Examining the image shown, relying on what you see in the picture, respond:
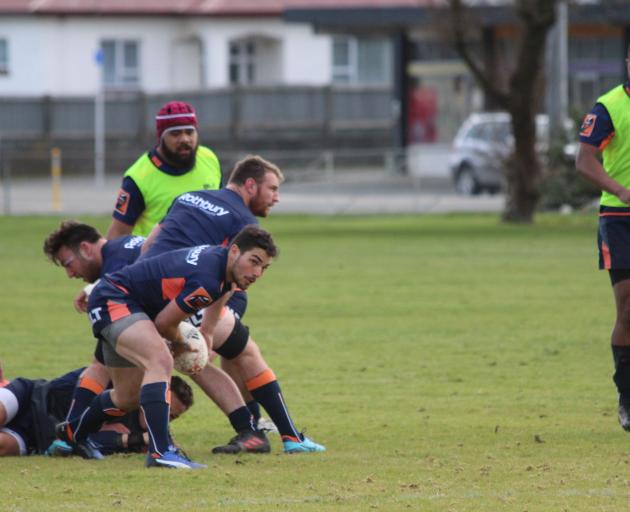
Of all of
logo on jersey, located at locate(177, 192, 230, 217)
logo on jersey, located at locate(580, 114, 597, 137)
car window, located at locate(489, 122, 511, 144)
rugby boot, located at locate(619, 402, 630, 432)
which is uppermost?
logo on jersey, located at locate(580, 114, 597, 137)

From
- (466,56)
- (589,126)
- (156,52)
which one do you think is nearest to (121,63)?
(156,52)

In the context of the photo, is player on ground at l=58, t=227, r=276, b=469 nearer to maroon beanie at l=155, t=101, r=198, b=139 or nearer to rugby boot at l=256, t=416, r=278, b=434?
rugby boot at l=256, t=416, r=278, b=434

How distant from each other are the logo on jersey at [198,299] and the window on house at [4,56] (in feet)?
156

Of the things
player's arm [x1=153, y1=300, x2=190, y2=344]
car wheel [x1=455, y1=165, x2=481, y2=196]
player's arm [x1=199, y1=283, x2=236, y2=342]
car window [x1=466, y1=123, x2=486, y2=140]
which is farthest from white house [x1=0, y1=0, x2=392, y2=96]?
player's arm [x1=153, y1=300, x2=190, y2=344]

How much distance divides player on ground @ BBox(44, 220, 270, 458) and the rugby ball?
2.32ft

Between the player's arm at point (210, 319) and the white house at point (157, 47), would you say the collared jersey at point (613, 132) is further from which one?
the white house at point (157, 47)

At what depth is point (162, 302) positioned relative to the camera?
8.04 metres

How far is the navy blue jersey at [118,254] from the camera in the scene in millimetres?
8844

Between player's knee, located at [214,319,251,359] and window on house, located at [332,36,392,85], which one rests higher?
window on house, located at [332,36,392,85]

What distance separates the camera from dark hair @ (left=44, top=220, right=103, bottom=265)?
28.9 ft

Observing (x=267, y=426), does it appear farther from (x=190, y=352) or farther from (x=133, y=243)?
(x=190, y=352)

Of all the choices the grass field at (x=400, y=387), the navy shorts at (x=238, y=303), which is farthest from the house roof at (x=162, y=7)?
the navy shorts at (x=238, y=303)

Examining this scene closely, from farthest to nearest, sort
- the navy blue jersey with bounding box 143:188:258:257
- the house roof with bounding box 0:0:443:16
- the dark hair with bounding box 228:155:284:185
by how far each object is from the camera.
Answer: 1. the house roof with bounding box 0:0:443:16
2. the dark hair with bounding box 228:155:284:185
3. the navy blue jersey with bounding box 143:188:258:257

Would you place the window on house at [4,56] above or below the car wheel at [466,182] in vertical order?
above
